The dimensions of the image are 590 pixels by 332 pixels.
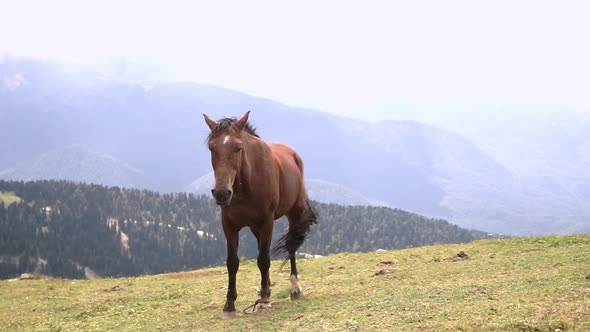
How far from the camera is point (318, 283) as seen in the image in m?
21.5

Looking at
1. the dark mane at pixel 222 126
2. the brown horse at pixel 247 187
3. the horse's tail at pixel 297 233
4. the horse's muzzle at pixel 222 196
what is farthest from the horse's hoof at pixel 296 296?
the dark mane at pixel 222 126

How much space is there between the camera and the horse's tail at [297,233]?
61.7ft

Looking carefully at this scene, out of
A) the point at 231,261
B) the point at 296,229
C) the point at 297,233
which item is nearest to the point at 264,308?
the point at 231,261

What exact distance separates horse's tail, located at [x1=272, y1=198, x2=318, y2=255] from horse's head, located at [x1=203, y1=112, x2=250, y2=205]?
5.08 m

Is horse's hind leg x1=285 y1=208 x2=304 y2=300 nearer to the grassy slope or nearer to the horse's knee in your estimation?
the horse's knee

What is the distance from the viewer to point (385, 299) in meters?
15.0

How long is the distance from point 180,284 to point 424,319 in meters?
18.5

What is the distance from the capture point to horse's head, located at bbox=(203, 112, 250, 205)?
43.3ft

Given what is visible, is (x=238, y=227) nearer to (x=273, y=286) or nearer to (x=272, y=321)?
(x=272, y=321)

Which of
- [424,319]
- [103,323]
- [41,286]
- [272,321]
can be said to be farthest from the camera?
[41,286]

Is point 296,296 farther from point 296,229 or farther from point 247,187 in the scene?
point 247,187

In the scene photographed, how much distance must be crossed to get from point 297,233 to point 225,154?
629 cm

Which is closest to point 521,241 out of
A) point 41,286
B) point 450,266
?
point 450,266

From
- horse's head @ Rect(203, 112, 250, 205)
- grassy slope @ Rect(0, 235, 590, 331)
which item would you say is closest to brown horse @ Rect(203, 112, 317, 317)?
horse's head @ Rect(203, 112, 250, 205)
